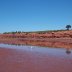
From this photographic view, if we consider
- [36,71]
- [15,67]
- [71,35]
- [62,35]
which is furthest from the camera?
[62,35]

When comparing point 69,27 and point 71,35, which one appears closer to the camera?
point 71,35

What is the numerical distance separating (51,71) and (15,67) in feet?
6.22

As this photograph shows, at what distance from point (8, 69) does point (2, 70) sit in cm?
32

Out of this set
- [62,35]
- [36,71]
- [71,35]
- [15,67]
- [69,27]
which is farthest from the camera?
[69,27]

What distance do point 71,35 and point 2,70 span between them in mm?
50059

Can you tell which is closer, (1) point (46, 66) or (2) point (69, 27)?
(1) point (46, 66)

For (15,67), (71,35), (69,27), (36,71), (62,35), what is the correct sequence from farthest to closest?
1. (69,27)
2. (62,35)
3. (71,35)
4. (15,67)
5. (36,71)

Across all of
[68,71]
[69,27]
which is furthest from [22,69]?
[69,27]

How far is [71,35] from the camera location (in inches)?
2272

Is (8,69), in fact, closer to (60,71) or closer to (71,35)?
(60,71)

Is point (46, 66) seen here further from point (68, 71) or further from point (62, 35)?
point (62, 35)

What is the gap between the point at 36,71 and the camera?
9.01 metres

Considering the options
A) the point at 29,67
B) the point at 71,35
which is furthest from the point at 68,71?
the point at 71,35

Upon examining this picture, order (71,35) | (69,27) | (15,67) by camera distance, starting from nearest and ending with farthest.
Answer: (15,67) < (71,35) < (69,27)
